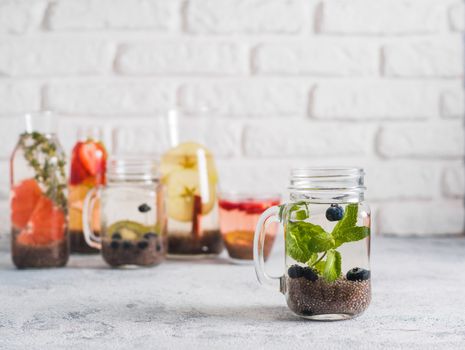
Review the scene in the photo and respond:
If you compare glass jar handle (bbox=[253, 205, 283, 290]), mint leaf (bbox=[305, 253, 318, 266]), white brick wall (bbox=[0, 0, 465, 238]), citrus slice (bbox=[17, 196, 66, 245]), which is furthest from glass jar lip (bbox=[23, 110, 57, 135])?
mint leaf (bbox=[305, 253, 318, 266])

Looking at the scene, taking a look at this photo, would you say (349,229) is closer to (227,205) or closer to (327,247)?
(327,247)

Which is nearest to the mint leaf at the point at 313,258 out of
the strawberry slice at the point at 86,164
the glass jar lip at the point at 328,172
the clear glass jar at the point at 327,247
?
the clear glass jar at the point at 327,247

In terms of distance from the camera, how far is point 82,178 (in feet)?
4.56

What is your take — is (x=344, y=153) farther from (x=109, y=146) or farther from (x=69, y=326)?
(x=69, y=326)

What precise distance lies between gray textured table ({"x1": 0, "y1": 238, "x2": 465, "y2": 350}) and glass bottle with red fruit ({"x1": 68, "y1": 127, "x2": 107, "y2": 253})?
0.42 ft

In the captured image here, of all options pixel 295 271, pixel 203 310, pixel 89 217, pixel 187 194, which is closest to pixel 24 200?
pixel 89 217

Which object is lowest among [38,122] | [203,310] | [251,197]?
[203,310]

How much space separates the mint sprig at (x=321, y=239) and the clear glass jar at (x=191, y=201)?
19.6 inches

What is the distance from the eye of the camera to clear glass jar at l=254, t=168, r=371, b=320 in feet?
2.72

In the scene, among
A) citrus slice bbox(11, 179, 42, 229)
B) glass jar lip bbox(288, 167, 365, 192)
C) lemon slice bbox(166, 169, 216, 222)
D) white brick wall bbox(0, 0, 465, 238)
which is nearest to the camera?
glass jar lip bbox(288, 167, 365, 192)

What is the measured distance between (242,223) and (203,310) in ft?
1.28

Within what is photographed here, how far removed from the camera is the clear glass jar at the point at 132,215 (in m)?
1.23

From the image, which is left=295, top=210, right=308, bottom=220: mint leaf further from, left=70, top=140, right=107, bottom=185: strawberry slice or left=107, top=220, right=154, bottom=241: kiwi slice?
left=70, top=140, right=107, bottom=185: strawberry slice

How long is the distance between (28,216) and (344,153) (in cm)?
74
